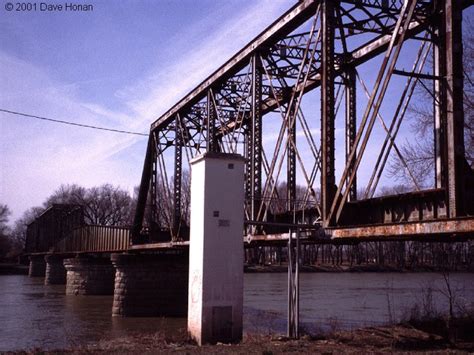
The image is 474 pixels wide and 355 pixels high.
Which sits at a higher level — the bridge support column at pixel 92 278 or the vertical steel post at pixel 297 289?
the vertical steel post at pixel 297 289

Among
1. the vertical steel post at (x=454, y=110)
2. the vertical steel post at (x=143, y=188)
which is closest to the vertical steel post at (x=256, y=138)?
the vertical steel post at (x=454, y=110)

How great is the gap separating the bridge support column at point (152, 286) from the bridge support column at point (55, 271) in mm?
32176

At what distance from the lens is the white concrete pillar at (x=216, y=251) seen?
46.9 ft

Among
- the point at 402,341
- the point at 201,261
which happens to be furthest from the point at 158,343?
the point at 402,341

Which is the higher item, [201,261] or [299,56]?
[299,56]

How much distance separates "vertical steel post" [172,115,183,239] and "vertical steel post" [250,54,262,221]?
9.34 metres

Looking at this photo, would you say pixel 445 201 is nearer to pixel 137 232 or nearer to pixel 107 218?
pixel 137 232

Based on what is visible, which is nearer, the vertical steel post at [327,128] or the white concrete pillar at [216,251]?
the vertical steel post at [327,128]

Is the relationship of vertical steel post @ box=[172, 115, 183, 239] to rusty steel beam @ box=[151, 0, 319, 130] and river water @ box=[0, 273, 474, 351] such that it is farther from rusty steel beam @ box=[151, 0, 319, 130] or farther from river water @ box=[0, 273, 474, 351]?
river water @ box=[0, 273, 474, 351]

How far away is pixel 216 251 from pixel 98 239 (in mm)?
30682

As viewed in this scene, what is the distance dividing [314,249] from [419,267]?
20602 millimetres

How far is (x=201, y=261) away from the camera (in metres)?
14.4

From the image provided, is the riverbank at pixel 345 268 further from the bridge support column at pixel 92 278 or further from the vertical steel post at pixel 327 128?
the vertical steel post at pixel 327 128

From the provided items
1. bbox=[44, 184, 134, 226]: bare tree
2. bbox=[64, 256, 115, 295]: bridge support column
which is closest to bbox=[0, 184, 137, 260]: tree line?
bbox=[44, 184, 134, 226]: bare tree
